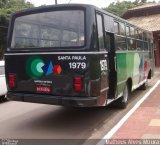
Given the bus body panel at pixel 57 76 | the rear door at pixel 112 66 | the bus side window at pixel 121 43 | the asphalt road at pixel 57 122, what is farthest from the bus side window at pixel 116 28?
the asphalt road at pixel 57 122

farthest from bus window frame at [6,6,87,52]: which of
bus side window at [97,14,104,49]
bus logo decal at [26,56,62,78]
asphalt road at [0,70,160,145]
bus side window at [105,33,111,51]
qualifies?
asphalt road at [0,70,160,145]

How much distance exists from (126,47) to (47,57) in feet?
11.6

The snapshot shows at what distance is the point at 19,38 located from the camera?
8656mm

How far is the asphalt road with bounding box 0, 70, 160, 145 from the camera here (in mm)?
7825

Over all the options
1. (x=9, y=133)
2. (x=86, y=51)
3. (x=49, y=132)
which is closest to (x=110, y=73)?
(x=86, y=51)

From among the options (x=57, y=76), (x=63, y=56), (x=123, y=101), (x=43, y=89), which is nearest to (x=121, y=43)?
(x=123, y=101)

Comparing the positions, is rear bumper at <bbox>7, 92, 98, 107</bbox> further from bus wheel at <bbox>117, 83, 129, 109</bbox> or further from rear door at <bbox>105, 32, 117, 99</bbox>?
bus wheel at <bbox>117, 83, 129, 109</bbox>

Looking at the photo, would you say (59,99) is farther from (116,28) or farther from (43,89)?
(116,28)

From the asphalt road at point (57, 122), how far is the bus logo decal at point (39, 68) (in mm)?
1360

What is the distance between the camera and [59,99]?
779 centimetres

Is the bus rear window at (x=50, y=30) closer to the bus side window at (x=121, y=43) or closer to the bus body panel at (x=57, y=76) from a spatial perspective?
the bus body panel at (x=57, y=76)

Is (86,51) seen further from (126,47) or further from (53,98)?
(126,47)

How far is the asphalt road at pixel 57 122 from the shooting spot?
7.82m

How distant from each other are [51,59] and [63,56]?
0.32 m
